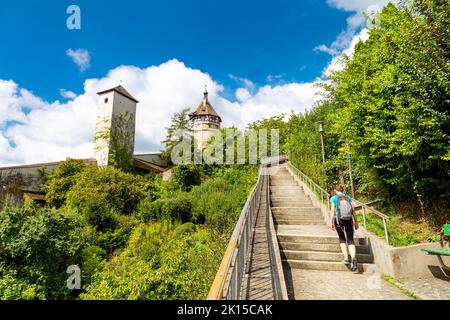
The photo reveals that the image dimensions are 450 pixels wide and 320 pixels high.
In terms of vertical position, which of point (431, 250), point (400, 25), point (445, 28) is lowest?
point (431, 250)

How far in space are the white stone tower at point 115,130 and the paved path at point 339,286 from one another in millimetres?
26031

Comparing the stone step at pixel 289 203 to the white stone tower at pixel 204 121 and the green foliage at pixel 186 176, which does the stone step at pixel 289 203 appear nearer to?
the green foliage at pixel 186 176

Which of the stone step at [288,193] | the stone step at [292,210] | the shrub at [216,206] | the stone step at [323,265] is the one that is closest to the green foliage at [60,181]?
the shrub at [216,206]

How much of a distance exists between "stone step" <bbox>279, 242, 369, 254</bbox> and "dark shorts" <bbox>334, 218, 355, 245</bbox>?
1.83ft

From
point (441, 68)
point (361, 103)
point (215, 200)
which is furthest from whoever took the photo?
point (215, 200)

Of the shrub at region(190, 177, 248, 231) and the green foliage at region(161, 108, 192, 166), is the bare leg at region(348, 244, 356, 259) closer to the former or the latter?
the shrub at region(190, 177, 248, 231)

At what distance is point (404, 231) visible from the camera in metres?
6.21

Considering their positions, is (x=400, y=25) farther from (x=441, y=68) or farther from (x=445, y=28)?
(x=441, y=68)

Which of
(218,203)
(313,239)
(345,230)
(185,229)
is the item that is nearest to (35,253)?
(185,229)

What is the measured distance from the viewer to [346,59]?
35.7 ft

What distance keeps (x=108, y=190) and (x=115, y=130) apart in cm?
1084

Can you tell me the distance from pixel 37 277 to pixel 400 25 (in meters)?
15.6
